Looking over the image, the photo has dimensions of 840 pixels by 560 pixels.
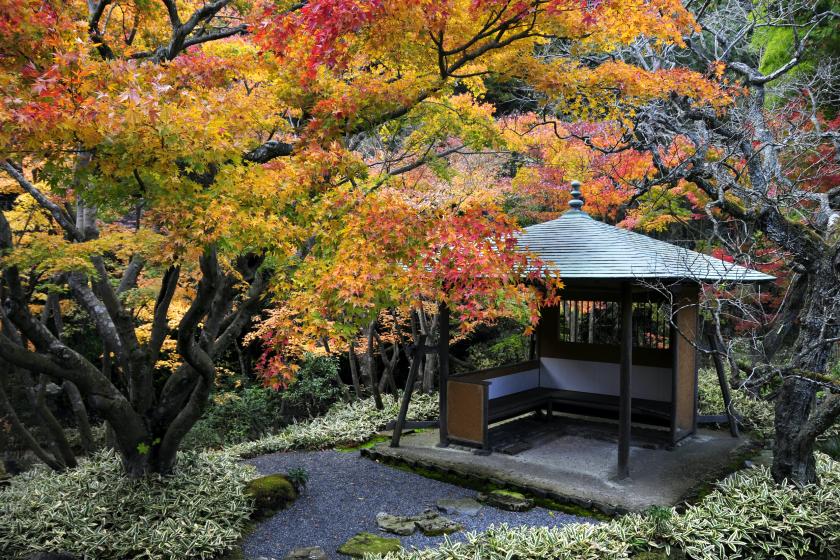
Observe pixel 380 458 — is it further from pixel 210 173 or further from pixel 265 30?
pixel 265 30

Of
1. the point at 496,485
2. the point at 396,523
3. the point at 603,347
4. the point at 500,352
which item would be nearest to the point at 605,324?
the point at 603,347

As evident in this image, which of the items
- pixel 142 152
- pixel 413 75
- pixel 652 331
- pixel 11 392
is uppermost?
pixel 413 75

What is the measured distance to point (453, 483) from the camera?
721 centimetres

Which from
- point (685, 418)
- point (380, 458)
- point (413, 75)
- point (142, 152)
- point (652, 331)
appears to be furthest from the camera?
point (652, 331)

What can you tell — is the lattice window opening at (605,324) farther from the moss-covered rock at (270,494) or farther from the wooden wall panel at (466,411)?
the moss-covered rock at (270,494)

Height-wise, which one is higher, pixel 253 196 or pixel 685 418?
pixel 253 196

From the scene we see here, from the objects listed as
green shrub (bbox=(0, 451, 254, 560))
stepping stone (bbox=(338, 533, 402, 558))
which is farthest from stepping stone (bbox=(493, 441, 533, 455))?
green shrub (bbox=(0, 451, 254, 560))

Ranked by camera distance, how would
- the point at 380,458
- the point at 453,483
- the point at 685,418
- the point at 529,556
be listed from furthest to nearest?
the point at 685,418
the point at 380,458
the point at 453,483
the point at 529,556

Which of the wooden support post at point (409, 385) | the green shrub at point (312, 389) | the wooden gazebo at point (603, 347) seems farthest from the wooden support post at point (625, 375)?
the green shrub at point (312, 389)

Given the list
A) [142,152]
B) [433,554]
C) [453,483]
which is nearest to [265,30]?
[142,152]

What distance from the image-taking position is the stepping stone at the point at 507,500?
634cm

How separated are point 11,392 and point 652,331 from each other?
13.0 meters

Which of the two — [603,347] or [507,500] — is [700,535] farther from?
[603,347]

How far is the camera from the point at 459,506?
6.48 meters
